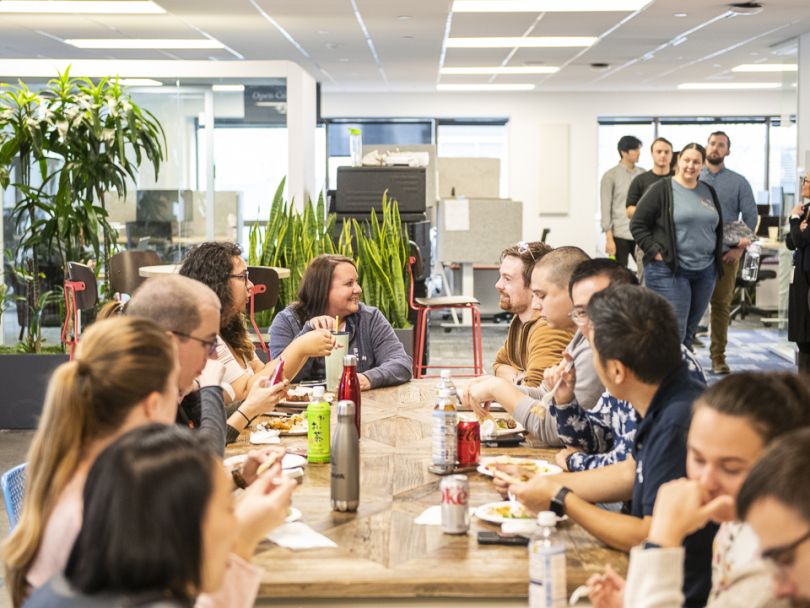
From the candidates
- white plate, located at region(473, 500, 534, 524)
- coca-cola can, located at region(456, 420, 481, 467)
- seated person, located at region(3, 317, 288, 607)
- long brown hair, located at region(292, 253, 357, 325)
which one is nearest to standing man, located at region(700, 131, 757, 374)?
long brown hair, located at region(292, 253, 357, 325)

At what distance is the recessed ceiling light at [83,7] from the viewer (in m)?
8.28

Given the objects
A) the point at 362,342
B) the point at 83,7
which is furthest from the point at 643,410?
the point at 83,7

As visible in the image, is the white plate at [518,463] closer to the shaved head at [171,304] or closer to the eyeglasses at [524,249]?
the shaved head at [171,304]

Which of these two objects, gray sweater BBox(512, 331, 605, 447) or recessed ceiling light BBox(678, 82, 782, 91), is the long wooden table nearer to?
gray sweater BBox(512, 331, 605, 447)

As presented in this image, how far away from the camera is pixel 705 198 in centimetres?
674

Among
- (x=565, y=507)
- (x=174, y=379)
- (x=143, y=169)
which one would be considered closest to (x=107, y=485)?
(x=174, y=379)

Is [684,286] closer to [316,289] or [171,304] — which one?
[316,289]

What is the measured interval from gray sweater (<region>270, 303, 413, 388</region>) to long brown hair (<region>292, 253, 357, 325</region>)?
5 centimetres

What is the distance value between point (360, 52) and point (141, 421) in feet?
32.8

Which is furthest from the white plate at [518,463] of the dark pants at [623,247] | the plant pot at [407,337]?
the dark pants at [623,247]

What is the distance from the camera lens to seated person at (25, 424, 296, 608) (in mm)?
1226

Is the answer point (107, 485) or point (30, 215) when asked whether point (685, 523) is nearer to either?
point (107, 485)

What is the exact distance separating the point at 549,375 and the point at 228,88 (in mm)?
5735

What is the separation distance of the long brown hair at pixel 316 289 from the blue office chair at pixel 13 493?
2074mm
